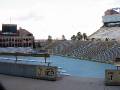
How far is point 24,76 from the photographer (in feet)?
68.4

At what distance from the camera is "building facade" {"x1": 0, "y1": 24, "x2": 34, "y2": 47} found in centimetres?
16550

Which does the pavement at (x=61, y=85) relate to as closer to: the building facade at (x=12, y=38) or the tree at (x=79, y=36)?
the building facade at (x=12, y=38)

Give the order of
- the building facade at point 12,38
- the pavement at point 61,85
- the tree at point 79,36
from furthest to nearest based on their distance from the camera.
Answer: the tree at point 79,36 → the building facade at point 12,38 → the pavement at point 61,85

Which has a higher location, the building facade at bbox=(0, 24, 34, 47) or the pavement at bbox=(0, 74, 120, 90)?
the building facade at bbox=(0, 24, 34, 47)

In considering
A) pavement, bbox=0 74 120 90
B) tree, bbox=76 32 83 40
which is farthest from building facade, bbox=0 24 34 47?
pavement, bbox=0 74 120 90

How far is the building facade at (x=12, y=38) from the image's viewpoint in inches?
6516

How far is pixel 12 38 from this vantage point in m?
166

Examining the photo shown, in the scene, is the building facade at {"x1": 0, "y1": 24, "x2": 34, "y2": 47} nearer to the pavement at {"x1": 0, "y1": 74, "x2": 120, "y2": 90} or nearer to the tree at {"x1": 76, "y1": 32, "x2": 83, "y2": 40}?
the tree at {"x1": 76, "y1": 32, "x2": 83, "y2": 40}

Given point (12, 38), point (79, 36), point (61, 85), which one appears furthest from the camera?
→ point (79, 36)

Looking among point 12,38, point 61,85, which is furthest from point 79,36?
point 61,85

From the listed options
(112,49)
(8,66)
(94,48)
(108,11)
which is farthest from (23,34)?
(8,66)

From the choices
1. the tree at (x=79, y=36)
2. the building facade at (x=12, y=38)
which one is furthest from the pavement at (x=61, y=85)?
the tree at (x=79, y=36)

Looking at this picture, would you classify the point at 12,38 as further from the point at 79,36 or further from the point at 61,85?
the point at 61,85

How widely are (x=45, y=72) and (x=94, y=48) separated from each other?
69128 mm
